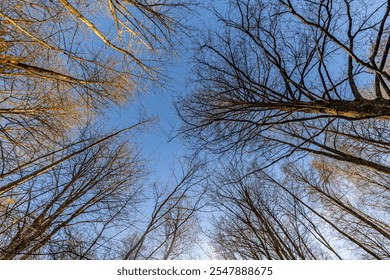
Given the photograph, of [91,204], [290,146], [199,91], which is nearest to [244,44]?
[199,91]

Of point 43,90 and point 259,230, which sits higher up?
point 43,90

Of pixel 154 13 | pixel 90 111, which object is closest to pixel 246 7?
pixel 154 13

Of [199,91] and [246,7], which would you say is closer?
[246,7]

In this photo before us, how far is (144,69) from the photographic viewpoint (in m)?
3.32

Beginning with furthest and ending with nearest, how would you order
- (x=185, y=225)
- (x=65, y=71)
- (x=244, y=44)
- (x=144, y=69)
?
1. (x=185, y=225)
2. (x=65, y=71)
3. (x=244, y=44)
4. (x=144, y=69)

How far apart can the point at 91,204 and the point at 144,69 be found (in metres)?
2.70

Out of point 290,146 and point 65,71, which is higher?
point 65,71
